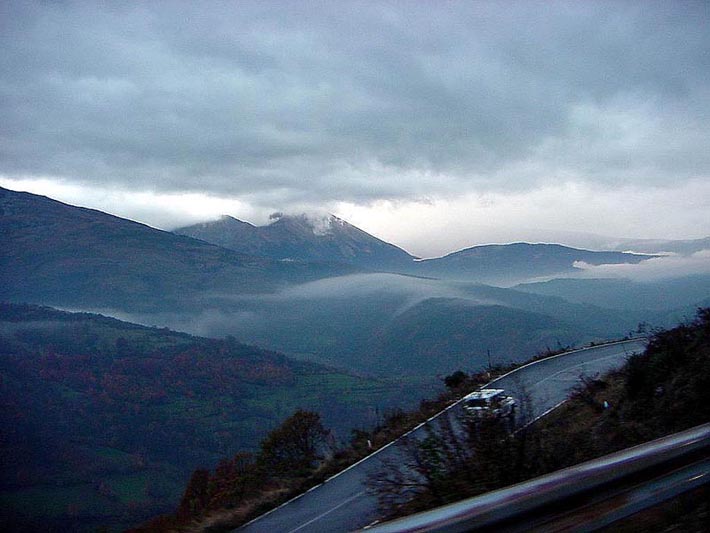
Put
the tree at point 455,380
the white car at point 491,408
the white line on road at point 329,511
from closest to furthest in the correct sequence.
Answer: the white car at point 491,408
the white line on road at point 329,511
the tree at point 455,380

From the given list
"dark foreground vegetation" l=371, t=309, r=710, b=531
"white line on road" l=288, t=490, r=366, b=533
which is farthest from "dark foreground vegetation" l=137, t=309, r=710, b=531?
"white line on road" l=288, t=490, r=366, b=533

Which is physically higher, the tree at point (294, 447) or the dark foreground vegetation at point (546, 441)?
the dark foreground vegetation at point (546, 441)

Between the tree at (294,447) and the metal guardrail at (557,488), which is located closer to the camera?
the metal guardrail at (557,488)

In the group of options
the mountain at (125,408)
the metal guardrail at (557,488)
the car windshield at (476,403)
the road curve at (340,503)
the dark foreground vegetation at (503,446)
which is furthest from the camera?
the mountain at (125,408)

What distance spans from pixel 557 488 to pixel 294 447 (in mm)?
13403

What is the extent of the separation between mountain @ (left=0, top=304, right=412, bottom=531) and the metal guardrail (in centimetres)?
1005

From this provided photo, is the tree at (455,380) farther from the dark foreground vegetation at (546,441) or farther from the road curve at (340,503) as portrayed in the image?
the dark foreground vegetation at (546,441)

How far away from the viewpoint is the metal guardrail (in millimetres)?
2756

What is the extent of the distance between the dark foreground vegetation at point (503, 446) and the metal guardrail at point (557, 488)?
0.73 meters

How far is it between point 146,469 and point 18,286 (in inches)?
7039

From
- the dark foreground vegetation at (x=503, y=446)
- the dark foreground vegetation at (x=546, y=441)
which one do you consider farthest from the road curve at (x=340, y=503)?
the dark foreground vegetation at (x=546, y=441)

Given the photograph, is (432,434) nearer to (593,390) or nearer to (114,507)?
(593,390)

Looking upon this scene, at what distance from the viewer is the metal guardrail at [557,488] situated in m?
2.76

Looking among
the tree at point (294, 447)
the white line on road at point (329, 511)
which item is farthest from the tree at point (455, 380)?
the white line on road at point (329, 511)
